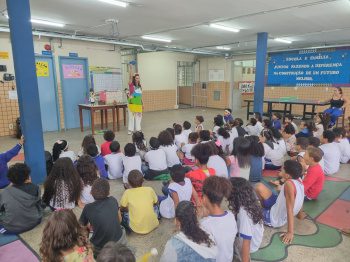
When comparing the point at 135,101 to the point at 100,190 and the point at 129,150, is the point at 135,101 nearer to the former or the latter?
the point at 129,150

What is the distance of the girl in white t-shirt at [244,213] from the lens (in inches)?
75.2

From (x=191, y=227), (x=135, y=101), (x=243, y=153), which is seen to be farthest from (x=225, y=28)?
(x=191, y=227)

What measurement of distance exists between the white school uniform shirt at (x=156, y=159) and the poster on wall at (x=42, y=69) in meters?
5.17

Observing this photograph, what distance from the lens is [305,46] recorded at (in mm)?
9953

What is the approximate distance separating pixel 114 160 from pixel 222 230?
7.81ft

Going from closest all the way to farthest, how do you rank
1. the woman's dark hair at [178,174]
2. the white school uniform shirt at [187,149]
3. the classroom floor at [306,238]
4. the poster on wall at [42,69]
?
1. the classroom floor at [306,238]
2. the woman's dark hair at [178,174]
3. the white school uniform shirt at [187,149]
4. the poster on wall at [42,69]

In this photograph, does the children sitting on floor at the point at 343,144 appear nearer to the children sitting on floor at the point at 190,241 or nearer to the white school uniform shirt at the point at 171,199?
the white school uniform shirt at the point at 171,199

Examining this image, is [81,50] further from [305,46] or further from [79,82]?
[305,46]

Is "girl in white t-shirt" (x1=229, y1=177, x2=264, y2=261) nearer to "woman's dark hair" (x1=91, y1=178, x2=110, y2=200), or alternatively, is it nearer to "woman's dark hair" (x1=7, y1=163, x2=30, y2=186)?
"woman's dark hair" (x1=91, y1=178, x2=110, y2=200)

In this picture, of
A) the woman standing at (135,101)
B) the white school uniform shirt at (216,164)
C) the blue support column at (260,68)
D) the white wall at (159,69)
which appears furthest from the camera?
the white wall at (159,69)

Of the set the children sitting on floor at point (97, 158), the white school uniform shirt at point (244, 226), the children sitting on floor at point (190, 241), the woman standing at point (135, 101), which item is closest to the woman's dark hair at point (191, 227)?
the children sitting on floor at point (190, 241)

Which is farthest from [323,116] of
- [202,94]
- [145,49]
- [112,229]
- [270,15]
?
[202,94]

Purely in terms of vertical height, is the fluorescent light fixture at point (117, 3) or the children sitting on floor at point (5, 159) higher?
the fluorescent light fixture at point (117, 3)

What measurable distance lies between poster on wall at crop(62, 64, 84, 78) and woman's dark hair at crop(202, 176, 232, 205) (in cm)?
716
